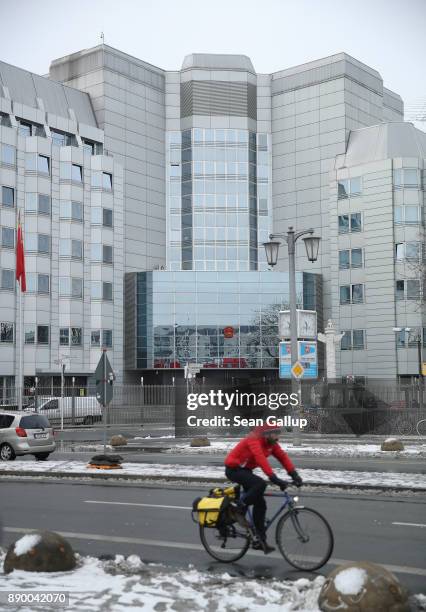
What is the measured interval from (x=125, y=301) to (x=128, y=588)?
71703mm

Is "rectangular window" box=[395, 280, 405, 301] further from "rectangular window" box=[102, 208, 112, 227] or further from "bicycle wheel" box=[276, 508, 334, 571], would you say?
"bicycle wheel" box=[276, 508, 334, 571]

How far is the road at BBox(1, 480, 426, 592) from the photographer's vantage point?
29.5 feet

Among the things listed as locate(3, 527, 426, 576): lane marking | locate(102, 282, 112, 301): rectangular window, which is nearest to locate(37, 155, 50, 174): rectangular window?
locate(102, 282, 112, 301): rectangular window

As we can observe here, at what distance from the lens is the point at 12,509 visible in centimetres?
1370

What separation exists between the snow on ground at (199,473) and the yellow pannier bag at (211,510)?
738 cm

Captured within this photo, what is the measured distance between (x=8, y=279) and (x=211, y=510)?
6187cm

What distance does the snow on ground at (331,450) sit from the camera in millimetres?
24391

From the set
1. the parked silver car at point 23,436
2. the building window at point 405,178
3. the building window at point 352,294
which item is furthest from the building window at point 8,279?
the parked silver car at point 23,436

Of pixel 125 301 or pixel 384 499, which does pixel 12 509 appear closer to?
pixel 384 499

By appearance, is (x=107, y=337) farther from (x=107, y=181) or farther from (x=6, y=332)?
(x=107, y=181)

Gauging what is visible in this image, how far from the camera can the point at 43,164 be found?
72.1 metres

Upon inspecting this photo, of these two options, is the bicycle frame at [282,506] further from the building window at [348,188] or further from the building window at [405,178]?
the building window at [348,188]

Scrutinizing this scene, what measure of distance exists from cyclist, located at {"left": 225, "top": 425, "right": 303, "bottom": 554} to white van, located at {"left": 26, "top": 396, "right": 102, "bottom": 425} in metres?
38.0

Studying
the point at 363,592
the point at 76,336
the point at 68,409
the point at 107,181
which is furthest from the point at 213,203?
the point at 363,592
